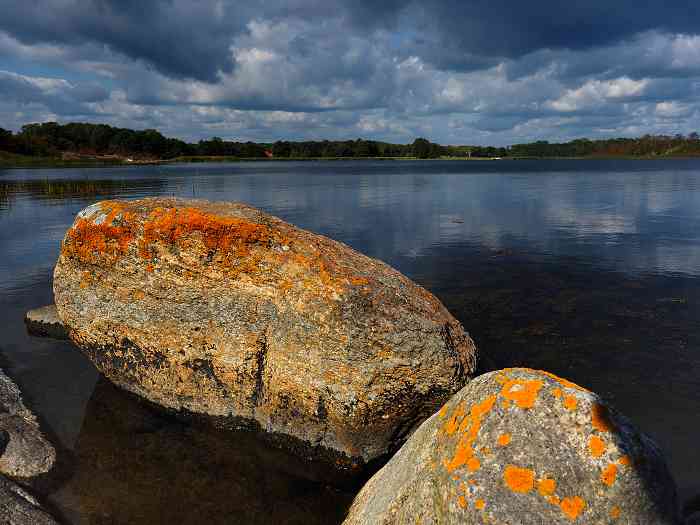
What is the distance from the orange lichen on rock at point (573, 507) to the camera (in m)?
3.68

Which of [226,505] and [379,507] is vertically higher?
[379,507]

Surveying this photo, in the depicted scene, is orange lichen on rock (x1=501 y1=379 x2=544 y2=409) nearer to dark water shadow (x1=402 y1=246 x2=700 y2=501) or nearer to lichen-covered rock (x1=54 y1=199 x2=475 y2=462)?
lichen-covered rock (x1=54 y1=199 x2=475 y2=462)

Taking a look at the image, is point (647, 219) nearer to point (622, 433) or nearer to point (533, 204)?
point (533, 204)

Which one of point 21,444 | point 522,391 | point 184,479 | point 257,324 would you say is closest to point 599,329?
point 257,324

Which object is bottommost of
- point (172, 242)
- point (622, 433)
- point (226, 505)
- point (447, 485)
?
point (226, 505)

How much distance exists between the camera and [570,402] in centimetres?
400

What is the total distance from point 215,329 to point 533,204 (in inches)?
1467

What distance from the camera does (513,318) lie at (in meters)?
13.1

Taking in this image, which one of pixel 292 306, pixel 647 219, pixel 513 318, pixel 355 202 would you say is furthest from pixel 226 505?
pixel 355 202

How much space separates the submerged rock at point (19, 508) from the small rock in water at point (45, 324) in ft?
22.1

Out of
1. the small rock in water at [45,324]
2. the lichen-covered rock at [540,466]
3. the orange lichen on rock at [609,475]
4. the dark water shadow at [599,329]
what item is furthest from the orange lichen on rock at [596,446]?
the small rock in water at [45,324]

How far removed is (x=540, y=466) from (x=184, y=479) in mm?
5399

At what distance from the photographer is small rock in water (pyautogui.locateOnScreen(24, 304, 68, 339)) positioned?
1200 cm

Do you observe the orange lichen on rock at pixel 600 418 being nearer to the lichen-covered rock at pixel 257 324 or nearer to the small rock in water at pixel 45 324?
the lichen-covered rock at pixel 257 324
